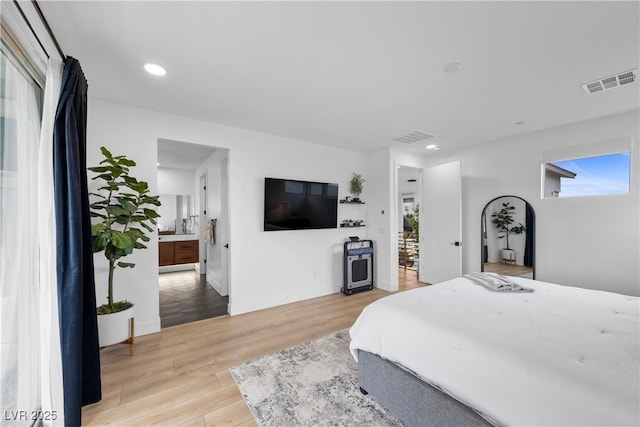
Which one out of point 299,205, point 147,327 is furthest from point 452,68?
point 147,327

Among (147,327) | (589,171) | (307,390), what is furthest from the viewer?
(589,171)

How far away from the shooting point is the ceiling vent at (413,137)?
151 inches

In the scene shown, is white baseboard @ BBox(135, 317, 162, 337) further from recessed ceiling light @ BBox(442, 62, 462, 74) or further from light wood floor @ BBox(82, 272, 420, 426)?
recessed ceiling light @ BBox(442, 62, 462, 74)

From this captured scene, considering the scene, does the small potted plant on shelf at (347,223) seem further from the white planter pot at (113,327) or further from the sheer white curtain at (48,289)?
the sheer white curtain at (48,289)

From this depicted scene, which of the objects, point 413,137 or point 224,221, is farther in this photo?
point 224,221

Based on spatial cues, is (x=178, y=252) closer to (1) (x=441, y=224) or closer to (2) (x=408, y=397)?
(1) (x=441, y=224)

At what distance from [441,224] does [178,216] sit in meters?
6.29

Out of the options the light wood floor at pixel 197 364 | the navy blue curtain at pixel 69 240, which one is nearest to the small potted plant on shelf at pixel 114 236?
the light wood floor at pixel 197 364

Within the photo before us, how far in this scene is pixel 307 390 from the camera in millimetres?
2010

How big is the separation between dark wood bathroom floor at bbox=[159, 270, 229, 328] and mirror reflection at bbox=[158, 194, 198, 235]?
1563 mm

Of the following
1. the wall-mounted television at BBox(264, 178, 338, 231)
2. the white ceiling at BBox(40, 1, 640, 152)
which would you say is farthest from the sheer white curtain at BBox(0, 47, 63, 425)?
the wall-mounted television at BBox(264, 178, 338, 231)

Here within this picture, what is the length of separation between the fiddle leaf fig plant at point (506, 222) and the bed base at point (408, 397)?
3.37 metres

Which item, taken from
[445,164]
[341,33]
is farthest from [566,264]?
[341,33]

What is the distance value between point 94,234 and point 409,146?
4430 millimetres
